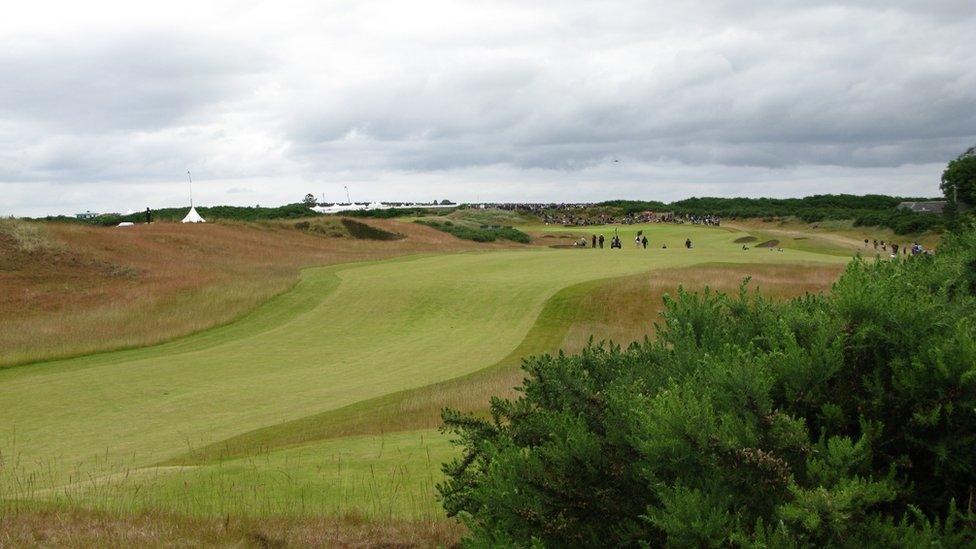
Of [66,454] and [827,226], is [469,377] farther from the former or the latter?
[827,226]

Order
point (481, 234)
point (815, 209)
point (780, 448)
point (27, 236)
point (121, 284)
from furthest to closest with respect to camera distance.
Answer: point (815, 209)
point (481, 234)
point (27, 236)
point (121, 284)
point (780, 448)

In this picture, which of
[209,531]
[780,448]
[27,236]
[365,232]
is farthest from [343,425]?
[365,232]

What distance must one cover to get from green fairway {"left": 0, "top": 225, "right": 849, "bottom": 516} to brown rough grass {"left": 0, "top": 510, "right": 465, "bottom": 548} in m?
1.00

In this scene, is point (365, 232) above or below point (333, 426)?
above

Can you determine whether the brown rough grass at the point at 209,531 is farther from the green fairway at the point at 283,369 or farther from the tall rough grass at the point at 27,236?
the tall rough grass at the point at 27,236

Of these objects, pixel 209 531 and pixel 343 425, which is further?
pixel 343 425

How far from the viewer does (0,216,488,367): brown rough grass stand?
2419 cm

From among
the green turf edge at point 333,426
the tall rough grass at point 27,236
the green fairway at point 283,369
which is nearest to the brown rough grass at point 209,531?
the green fairway at point 283,369

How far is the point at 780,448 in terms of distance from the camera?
150 inches

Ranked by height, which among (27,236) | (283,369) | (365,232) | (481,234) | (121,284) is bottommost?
(283,369)

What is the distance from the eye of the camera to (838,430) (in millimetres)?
4180

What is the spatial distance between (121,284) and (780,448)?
31877mm

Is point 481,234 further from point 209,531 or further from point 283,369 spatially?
point 209,531

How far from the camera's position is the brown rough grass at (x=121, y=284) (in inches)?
952
